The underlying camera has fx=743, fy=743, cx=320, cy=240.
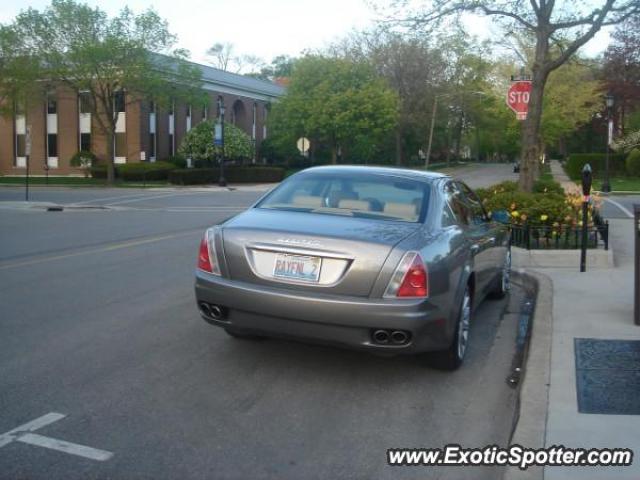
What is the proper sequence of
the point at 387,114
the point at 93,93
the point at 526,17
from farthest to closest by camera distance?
the point at 387,114 < the point at 93,93 < the point at 526,17

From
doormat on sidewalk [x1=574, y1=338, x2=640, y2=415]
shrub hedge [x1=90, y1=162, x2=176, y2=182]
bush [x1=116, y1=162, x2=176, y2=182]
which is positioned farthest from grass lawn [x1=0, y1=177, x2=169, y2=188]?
doormat on sidewalk [x1=574, y1=338, x2=640, y2=415]

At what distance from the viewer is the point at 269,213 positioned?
236 inches

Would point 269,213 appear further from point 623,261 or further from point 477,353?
point 623,261

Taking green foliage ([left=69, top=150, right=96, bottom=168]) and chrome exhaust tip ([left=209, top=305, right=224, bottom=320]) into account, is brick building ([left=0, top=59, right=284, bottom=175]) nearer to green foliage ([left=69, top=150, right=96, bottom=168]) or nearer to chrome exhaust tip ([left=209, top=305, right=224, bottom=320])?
green foliage ([left=69, top=150, right=96, bottom=168])

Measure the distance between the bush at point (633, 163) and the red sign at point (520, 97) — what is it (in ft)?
97.9

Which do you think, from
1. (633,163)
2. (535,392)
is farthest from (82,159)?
(535,392)

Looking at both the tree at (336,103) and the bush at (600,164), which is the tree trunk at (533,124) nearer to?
the bush at (600,164)

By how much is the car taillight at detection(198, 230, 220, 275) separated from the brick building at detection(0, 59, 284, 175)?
45174 mm

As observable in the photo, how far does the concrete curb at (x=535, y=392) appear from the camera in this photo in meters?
4.24

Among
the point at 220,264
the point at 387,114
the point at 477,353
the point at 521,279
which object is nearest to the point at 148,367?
the point at 220,264

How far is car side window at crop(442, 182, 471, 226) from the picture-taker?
629 cm

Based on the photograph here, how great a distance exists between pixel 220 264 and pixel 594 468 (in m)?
2.95

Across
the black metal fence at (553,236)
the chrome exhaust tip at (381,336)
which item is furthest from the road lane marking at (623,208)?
the chrome exhaust tip at (381,336)

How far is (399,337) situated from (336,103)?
162ft
